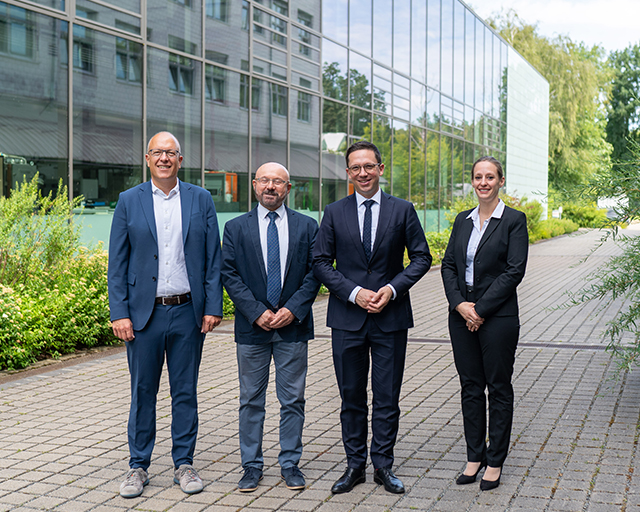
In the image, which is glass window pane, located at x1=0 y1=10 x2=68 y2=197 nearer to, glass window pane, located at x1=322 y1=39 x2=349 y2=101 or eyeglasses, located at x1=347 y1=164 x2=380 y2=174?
eyeglasses, located at x1=347 y1=164 x2=380 y2=174

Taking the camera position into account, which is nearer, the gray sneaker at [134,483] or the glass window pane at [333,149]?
the gray sneaker at [134,483]

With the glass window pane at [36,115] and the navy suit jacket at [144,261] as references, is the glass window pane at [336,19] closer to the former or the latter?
the glass window pane at [36,115]

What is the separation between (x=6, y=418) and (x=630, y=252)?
5.06 metres

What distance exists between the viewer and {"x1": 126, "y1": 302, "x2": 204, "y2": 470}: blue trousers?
14.0 feet

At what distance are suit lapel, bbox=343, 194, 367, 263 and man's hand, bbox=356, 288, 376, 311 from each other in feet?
0.74

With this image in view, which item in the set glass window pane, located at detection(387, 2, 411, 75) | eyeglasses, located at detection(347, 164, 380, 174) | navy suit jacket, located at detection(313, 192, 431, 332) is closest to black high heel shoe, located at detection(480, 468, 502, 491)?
navy suit jacket, located at detection(313, 192, 431, 332)

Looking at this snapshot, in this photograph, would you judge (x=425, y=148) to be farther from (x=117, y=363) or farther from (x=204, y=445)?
(x=204, y=445)

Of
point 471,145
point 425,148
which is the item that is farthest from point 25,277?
point 471,145

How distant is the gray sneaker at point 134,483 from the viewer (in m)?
4.07

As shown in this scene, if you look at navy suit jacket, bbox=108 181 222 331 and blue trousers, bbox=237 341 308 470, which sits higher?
navy suit jacket, bbox=108 181 222 331

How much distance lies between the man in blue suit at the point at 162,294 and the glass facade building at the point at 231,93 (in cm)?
315

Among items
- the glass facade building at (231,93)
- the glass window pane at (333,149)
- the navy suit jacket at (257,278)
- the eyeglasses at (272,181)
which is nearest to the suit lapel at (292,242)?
the navy suit jacket at (257,278)

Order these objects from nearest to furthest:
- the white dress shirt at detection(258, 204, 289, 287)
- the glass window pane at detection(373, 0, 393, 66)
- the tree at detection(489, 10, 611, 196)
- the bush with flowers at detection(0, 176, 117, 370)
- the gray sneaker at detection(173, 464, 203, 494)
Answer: the gray sneaker at detection(173, 464, 203, 494) < the white dress shirt at detection(258, 204, 289, 287) < the bush with flowers at detection(0, 176, 117, 370) < the glass window pane at detection(373, 0, 393, 66) < the tree at detection(489, 10, 611, 196)

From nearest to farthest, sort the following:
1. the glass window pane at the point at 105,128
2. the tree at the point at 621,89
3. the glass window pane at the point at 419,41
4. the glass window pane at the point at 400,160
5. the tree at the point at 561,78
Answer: the glass window pane at the point at 105,128, the glass window pane at the point at 400,160, the glass window pane at the point at 419,41, the tree at the point at 561,78, the tree at the point at 621,89
